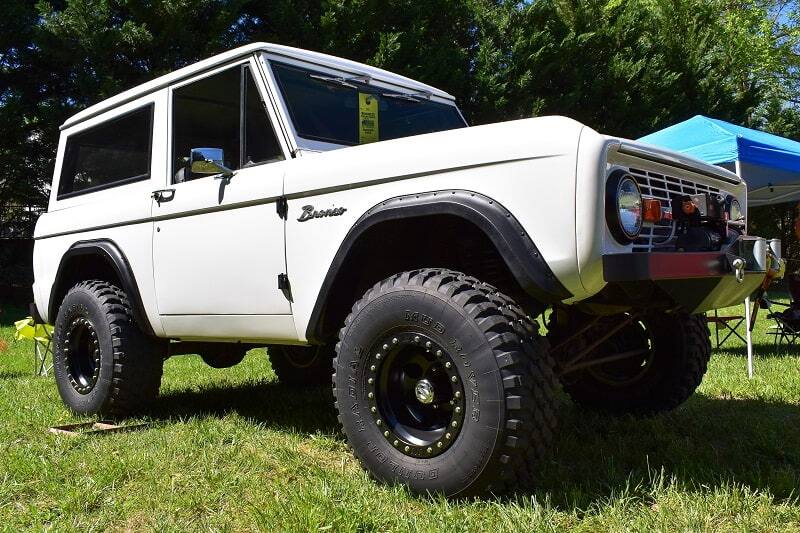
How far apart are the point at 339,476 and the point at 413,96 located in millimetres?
2294

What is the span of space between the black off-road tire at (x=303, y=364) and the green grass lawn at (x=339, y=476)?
1.62 ft

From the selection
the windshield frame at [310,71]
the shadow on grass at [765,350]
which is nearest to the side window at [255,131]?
the windshield frame at [310,71]

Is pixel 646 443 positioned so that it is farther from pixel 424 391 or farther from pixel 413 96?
pixel 413 96

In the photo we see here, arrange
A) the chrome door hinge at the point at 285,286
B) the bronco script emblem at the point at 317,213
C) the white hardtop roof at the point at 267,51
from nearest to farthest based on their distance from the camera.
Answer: the bronco script emblem at the point at 317,213 < the chrome door hinge at the point at 285,286 < the white hardtop roof at the point at 267,51

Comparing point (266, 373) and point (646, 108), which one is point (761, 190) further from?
point (646, 108)

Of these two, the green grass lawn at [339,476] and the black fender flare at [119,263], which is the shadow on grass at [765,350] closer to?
the green grass lawn at [339,476]

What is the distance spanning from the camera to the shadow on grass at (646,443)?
2652 millimetres

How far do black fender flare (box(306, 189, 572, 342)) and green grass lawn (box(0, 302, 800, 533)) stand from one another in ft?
2.54

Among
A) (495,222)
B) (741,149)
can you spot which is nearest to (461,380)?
(495,222)

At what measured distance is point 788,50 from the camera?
2434 centimetres

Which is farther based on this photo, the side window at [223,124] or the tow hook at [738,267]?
the side window at [223,124]

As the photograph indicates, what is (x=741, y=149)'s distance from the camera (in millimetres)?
6199

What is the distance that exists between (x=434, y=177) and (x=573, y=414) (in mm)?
1977

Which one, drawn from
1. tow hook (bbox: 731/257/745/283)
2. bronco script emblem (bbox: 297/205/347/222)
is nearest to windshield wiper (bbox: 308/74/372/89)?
bronco script emblem (bbox: 297/205/347/222)
